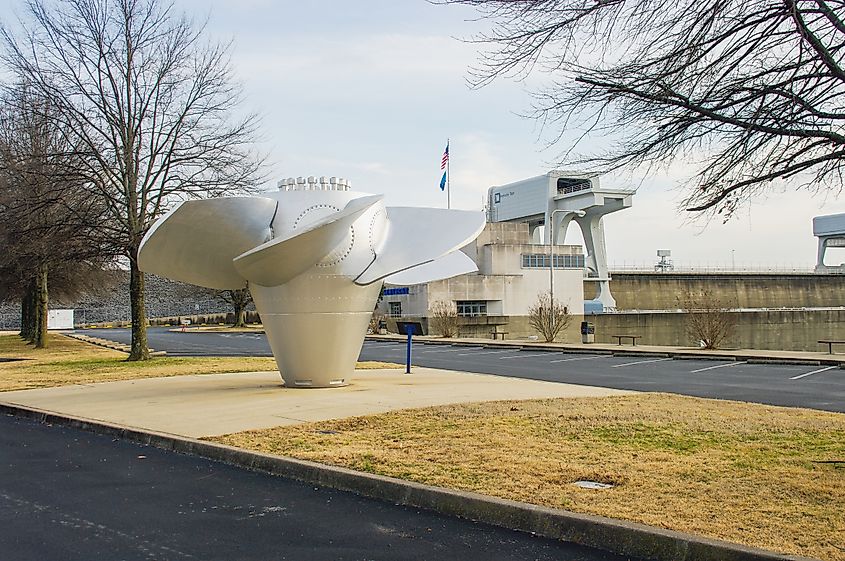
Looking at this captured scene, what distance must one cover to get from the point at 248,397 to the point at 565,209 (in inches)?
2191

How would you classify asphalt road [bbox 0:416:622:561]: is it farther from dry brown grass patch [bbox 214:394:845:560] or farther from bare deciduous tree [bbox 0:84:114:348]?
bare deciduous tree [bbox 0:84:114:348]

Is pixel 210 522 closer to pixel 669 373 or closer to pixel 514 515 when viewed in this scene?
pixel 514 515

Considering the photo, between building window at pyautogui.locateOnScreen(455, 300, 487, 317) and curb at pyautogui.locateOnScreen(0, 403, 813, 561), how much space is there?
48.4 meters

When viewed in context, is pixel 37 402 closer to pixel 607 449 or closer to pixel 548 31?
pixel 607 449

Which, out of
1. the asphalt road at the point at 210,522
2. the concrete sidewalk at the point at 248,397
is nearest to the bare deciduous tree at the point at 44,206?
Result: the concrete sidewalk at the point at 248,397

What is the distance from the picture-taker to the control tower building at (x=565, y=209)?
6719cm

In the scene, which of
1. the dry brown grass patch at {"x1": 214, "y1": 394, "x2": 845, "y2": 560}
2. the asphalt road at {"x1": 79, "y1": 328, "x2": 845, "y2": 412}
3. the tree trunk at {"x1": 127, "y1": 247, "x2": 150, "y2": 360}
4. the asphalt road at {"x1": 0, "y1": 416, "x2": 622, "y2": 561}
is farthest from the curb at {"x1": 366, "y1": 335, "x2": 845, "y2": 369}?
the asphalt road at {"x1": 0, "y1": 416, "x2": 622, "y2": 561}

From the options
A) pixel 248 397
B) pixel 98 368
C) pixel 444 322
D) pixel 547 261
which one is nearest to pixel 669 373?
pixel 248 397

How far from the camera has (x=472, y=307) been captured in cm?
5869

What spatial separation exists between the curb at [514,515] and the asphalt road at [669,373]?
30.1 feet

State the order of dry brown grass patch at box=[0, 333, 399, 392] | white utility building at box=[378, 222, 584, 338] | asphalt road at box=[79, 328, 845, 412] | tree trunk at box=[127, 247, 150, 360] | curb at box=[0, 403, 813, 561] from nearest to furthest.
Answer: curb at box=[0, 403, 813, 561] → asphalt road at box=[79, 328, 845, 412] → dry brown grass patch at box=[0, 333, 399, 392] → tree trunk at box=[127, 247, 150, 360] → white utility building at box=[378, 222, 584, 338]

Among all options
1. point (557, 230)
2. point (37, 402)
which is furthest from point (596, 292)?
point (37, 402)

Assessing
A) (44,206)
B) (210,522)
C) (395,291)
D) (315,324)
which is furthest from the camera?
(395,291)

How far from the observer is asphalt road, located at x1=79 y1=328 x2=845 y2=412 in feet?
53.2
